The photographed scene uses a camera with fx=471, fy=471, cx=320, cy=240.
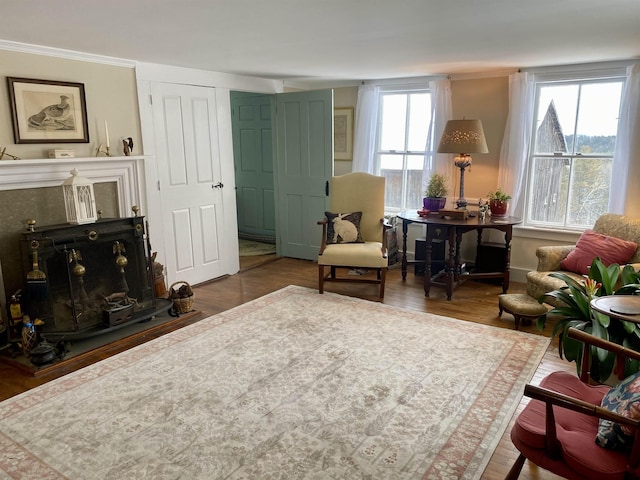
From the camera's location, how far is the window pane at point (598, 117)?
4395 millimetres

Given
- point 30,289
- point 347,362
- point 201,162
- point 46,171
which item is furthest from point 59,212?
point 347,362

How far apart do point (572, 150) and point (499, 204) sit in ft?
3.06

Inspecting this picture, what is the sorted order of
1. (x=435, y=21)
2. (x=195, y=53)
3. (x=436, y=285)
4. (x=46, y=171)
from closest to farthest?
1. (x=435, y=21)
2. (x=46, y=171)
3. (x=195, y=53)
4. (x=436, y=285)

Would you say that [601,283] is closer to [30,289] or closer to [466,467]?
[466,467]

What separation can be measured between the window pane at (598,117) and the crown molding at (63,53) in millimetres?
4187

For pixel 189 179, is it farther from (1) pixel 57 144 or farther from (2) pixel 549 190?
(2) pixel 549 190

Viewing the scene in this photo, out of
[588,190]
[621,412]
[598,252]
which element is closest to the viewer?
[621,412]

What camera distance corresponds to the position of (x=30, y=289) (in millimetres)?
3148

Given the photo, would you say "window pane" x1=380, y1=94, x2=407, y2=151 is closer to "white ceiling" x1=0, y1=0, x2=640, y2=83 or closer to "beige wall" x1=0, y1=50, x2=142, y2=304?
"white ceiling" x1=0, y1=0, x2=640, y2=83

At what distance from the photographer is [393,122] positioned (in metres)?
5.69

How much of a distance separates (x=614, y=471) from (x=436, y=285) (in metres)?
3.20

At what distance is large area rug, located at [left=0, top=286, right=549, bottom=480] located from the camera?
215 centimetres

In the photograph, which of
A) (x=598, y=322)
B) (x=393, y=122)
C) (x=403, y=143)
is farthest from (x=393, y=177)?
(x=598, y=322)

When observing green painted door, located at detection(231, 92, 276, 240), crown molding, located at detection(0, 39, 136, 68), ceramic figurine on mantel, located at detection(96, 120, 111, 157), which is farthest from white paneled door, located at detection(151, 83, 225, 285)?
green painted door, located at detection(231, 92, 276, 240)
